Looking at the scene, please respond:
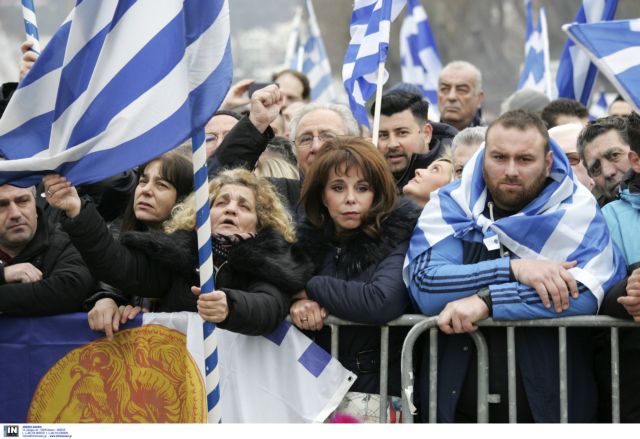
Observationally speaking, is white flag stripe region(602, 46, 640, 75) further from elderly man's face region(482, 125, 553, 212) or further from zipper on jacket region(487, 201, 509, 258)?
zipper on jacket region(487, 201, 509, 258)

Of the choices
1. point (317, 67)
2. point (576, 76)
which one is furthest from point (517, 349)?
point (317, 67)

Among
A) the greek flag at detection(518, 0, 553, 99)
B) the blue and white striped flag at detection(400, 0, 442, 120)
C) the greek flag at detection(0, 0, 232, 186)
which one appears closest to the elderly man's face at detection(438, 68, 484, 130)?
the blue and white striped flag at detection(400, 0, 442, 120)

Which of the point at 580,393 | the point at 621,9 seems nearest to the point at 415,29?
the point at 580,393

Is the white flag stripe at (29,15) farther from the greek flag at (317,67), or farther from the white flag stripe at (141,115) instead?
the greek flag at (317,67)

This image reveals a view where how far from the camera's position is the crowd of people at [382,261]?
5.46m

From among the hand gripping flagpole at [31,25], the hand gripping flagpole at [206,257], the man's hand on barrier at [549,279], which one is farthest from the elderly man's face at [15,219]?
the man's hand on barrier at [549,279]

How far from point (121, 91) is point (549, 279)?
200 cm

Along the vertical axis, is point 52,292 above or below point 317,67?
below

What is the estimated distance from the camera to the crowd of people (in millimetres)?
5465

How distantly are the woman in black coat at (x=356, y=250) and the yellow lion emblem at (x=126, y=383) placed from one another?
605mm

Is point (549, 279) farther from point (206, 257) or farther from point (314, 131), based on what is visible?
point (314, 131)

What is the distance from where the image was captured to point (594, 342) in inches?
225

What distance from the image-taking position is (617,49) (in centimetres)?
586
